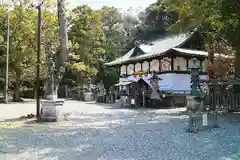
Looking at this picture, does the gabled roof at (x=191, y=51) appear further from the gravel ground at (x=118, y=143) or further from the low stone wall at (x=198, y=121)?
the low stone wall at (x=198, y=121)

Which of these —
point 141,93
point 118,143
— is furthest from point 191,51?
point 118,143

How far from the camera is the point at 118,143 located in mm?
8664

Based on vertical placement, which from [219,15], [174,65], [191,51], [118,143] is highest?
[191,51]

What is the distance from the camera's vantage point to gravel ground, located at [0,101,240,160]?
722 cm

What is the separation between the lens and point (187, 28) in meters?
20.2

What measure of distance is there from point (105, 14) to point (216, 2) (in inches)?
1565

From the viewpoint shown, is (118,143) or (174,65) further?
(174,65)

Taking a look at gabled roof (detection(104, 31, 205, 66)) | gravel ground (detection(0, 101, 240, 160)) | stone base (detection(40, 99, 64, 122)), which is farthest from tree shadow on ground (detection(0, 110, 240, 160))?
gabled roof (detection(104, 31, 205, 66))

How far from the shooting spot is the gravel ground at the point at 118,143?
284 inches

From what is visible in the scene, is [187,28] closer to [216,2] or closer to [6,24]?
[216,2]

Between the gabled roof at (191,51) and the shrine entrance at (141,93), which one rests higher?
the gabled roof at (191,51)

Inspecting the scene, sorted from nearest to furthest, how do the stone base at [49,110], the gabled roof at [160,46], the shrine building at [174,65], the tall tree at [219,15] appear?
the tall tree at [219,15]
the stone base at [49,110]
the shrine building at [174,65]
the gabled roof at [160,46]

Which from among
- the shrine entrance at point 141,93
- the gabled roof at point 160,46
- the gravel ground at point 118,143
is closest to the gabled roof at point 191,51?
the gabled roof at point 160,46

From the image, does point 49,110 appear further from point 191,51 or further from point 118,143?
point 191,51
